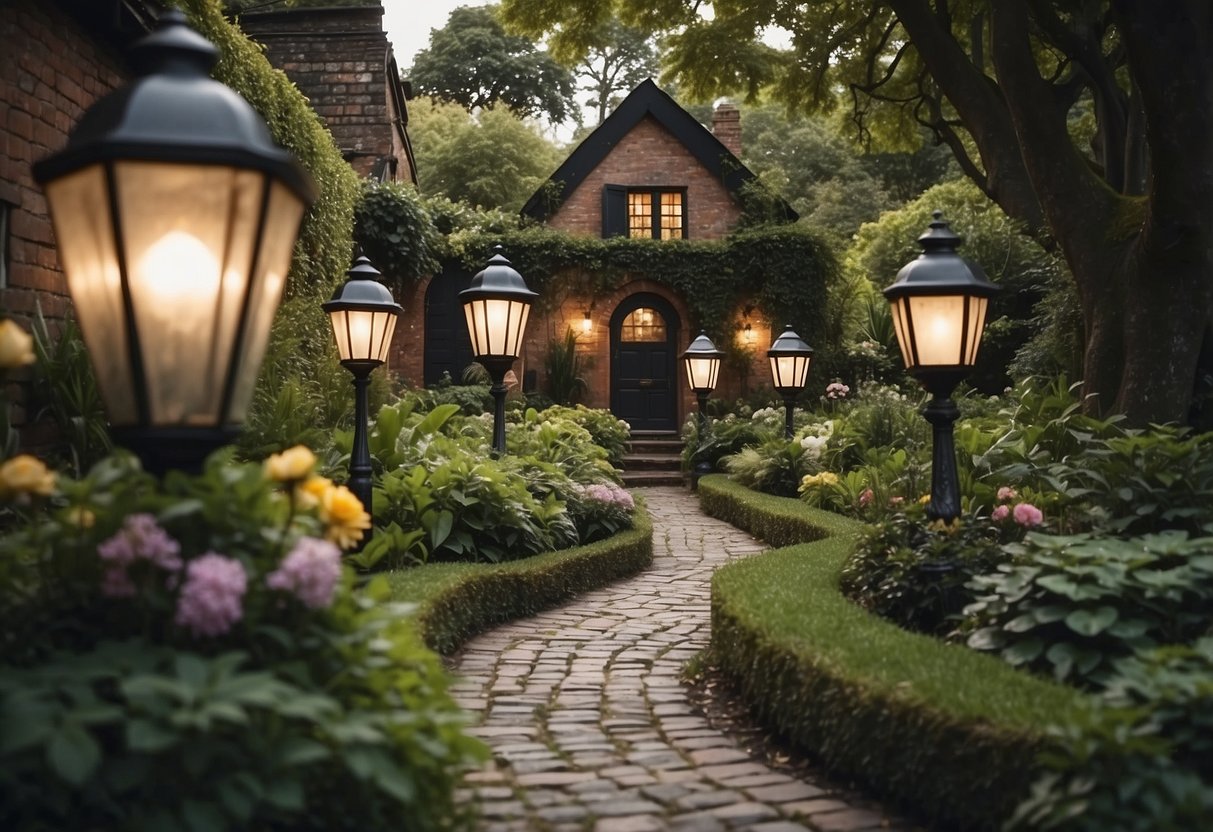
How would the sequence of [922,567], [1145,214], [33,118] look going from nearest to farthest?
[922,567], [33,118], [1145,214]

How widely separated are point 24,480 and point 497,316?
5528 mm

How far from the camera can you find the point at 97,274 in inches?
88.4

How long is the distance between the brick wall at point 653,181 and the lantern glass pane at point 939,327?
657 inches

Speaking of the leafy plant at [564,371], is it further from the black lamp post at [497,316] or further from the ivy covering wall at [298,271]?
the black lamp post at [497,316]

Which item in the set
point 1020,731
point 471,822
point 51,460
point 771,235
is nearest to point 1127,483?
point 1020,731

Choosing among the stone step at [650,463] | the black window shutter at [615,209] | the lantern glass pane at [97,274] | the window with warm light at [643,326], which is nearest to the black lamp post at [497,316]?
the lantern glass pane at [97,274]

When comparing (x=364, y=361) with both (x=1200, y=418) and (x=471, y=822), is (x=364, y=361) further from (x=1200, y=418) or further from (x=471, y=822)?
(x=1200, y=418)

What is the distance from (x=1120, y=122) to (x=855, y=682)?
33.8 ft

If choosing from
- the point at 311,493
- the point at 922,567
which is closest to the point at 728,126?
the point at 922,567

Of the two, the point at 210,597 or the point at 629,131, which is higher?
the point at 629,131

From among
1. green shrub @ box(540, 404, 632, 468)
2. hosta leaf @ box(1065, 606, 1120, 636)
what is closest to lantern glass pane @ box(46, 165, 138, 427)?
hosta leaf @ box(1065, 606, 1120, 636)

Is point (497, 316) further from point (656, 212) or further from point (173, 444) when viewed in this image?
point (656, 212)

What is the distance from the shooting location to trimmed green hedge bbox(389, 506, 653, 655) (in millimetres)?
4918

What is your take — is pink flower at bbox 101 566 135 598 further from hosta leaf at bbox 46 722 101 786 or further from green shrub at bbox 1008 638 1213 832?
green shrub at bbox 1008 638 1213 832
